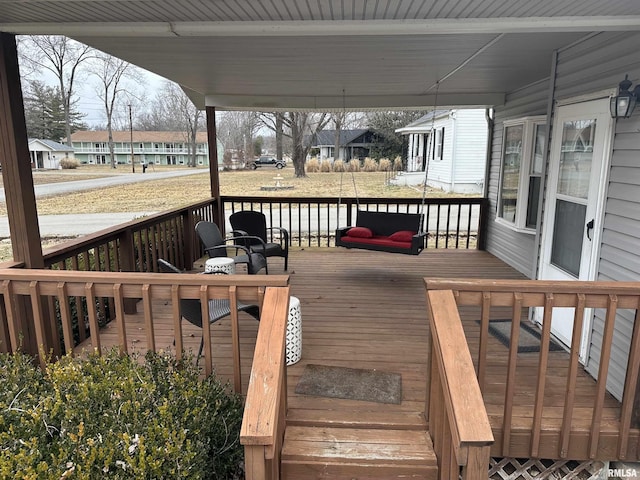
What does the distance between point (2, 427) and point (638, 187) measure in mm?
3518

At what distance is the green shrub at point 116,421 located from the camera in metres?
1.57

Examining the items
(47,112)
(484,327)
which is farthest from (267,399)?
(47,112)

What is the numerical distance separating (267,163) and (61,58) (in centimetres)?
1246

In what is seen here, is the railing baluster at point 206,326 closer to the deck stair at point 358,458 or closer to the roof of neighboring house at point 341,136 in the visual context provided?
the deck stair at point 358,458

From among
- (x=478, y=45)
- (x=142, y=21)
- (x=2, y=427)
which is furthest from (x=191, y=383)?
(x=478, y=45)

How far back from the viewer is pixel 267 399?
5.41ft

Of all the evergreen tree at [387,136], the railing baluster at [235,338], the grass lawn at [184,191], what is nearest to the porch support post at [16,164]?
the railing baluster at [235,338]

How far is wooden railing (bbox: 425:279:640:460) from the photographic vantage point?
6.46 feet

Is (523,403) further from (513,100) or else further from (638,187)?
(513,100)

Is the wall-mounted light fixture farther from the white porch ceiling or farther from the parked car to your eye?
the parked car

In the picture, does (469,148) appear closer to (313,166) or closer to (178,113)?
(313,166)

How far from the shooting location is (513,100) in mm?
5785

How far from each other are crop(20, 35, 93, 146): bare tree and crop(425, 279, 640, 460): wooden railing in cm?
1925

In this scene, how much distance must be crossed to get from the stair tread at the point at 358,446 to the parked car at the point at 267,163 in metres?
24.7
